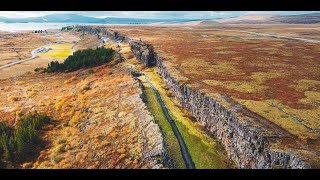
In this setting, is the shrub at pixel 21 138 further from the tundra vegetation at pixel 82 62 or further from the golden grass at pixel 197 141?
the tundra vegetation at pixel 82 62

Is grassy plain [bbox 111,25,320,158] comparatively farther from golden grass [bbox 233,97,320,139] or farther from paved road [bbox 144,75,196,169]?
→ paved road [bbox 144,75,196,169]

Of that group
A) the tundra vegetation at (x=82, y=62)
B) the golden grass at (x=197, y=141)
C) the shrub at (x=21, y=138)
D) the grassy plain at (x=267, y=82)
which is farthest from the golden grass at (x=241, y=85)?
the tundra vegetation at (x=82, y=62)

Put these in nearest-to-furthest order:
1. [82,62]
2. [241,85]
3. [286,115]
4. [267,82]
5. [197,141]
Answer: [286,115]
[197,141]
[241,85]
[267,82]
[82,62]

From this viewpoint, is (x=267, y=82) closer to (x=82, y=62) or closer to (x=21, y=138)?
(x=21, y=138)

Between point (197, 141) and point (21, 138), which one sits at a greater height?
point (197, 141)

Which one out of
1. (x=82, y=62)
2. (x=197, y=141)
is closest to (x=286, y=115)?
(x=197, y=141)

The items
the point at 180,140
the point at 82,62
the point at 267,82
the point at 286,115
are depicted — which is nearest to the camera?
the point at 286,115

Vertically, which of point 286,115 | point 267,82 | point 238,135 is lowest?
point 238,135
